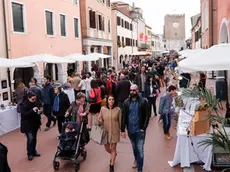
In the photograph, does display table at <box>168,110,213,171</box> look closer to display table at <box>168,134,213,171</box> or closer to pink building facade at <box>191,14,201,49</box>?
display table at <box>168,134,213,171</box>

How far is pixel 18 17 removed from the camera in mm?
16016

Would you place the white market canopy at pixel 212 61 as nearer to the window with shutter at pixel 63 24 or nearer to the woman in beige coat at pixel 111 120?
the woman in beige coat at pixel 111 120

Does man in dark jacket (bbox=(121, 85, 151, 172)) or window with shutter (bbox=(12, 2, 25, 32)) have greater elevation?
window with shutter (bbox=(12, 2, 25, 32))

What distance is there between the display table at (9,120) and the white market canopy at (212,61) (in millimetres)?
6367

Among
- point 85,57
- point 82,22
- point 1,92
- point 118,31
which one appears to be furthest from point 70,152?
A: point 118,31

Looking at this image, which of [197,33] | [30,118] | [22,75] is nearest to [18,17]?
[22,75]

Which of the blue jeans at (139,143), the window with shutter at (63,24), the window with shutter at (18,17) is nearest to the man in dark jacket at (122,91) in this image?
the blue jeans at (139,143)

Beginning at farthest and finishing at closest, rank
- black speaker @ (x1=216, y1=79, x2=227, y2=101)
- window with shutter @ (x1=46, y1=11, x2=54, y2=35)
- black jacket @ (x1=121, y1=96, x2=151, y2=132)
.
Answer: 1. window with shutter @ (x1=46, y1=11, x2=54, y2=35)
2. black speaker @ (x1=216, y1=79, x2=227, y2=101)
3. black jacket @ (x1=121, y1=96, x2=151, y2=132)

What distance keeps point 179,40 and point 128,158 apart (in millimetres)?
84692

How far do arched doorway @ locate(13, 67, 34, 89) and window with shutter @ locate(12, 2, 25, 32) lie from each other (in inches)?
89.4

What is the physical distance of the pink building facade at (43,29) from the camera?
51.2 ft

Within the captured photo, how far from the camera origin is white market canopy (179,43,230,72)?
6.13m

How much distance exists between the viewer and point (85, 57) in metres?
19.8

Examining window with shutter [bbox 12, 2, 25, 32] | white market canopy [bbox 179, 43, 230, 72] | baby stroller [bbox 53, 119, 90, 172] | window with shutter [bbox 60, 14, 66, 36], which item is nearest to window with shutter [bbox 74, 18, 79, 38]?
window with shutter [bbox 60, 14, 66, 36]
